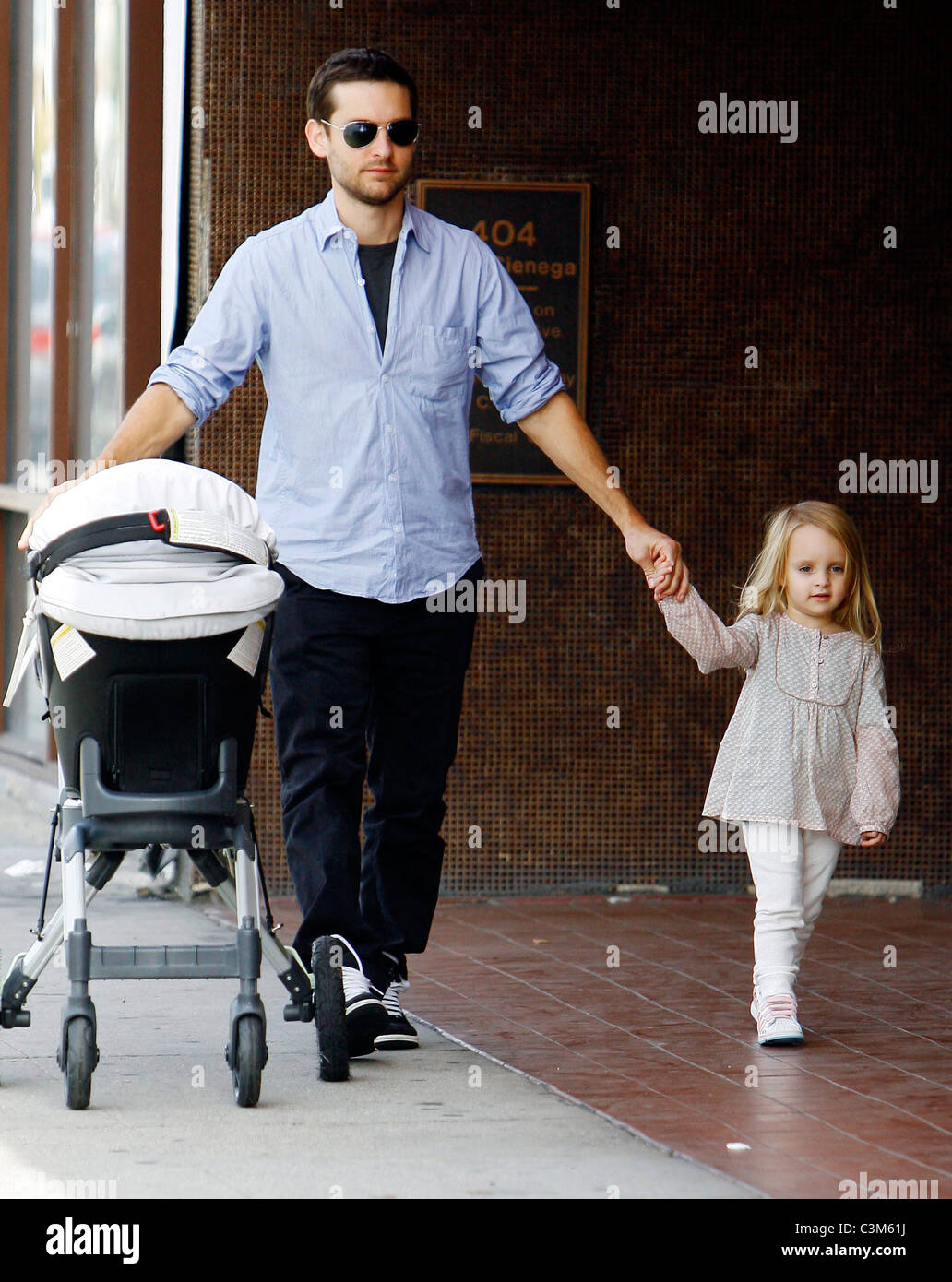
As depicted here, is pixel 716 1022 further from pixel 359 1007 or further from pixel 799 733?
pixel 359 1007

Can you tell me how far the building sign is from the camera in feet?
22.5

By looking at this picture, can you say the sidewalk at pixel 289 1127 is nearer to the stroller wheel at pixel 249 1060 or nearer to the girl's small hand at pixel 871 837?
the stroller wheel at pixel 249 1060

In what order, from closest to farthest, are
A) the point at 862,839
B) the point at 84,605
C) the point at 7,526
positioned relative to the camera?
the point at 84,605, the point at 862,839, the point at 7,526

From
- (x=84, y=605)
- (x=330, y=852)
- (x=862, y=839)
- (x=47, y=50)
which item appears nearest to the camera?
(x=84, y=605)

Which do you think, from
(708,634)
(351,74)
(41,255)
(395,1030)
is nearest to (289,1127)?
(395,1030)

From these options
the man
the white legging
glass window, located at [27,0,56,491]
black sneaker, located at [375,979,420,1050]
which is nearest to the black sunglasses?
the man

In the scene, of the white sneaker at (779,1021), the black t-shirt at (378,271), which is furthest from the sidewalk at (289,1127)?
the black t-shirt at (378,271)

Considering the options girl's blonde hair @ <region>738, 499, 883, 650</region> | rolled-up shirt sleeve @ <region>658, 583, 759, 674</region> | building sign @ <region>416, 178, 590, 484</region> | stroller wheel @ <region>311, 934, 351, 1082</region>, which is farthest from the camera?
building sign @ <region>416, 178, 590, 484</region>

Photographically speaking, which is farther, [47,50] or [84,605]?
[47,50]

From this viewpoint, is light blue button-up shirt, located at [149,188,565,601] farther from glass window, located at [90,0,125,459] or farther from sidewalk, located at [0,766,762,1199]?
glass window, located at [90,0,125,459]

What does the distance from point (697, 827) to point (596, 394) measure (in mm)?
1543

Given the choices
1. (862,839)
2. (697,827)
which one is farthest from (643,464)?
(862,839)

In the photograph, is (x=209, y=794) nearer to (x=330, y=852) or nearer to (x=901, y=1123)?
(x=330, y=852)
